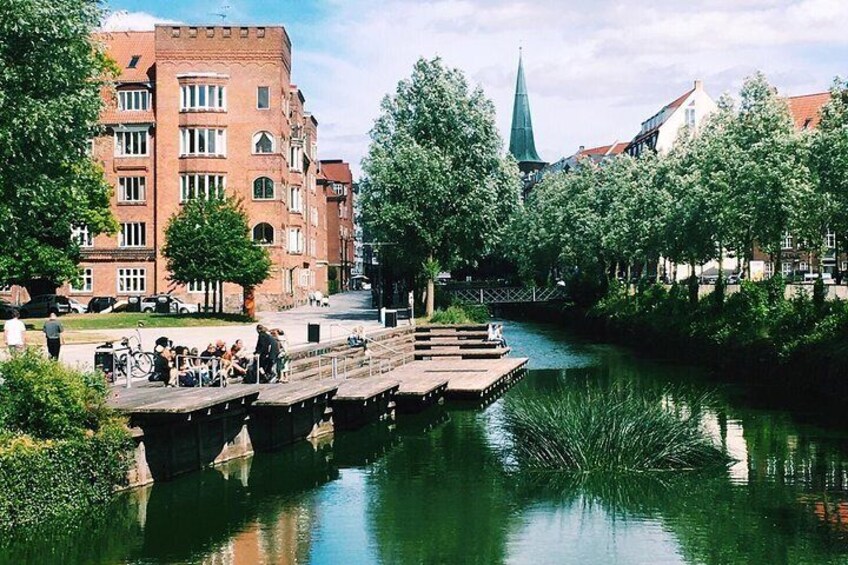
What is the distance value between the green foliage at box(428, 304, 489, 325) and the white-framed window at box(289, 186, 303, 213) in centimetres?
2263

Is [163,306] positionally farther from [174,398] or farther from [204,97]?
[174,398]

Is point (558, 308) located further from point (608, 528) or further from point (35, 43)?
point (608, 528)

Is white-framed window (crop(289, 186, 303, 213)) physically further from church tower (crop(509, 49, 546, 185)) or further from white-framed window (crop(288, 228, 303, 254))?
church tower (crop(509, 49, 546, 185))

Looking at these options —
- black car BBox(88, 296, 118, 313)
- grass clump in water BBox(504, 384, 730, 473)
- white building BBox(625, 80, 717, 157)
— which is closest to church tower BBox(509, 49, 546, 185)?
white building BBox(625, 80, 717, 157)

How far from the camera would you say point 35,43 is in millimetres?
32406

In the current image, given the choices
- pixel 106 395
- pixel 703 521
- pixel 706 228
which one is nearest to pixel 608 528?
pixel 703 521

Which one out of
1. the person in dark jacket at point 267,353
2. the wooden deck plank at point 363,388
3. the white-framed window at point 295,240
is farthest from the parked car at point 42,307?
the person in dark jacket at point 267,353

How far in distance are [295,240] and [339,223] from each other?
60865 mm

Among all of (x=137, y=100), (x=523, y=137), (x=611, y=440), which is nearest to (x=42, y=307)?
(x=137, y=100)

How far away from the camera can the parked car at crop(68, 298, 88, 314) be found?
69.3 meters

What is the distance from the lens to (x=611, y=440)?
24.7 meters

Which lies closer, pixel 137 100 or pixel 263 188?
pixel 263 188

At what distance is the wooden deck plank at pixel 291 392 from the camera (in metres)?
26.0

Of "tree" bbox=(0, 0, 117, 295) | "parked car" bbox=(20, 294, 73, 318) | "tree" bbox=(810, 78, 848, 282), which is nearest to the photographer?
"tree" bbox=(0, 0, 117, 295)
